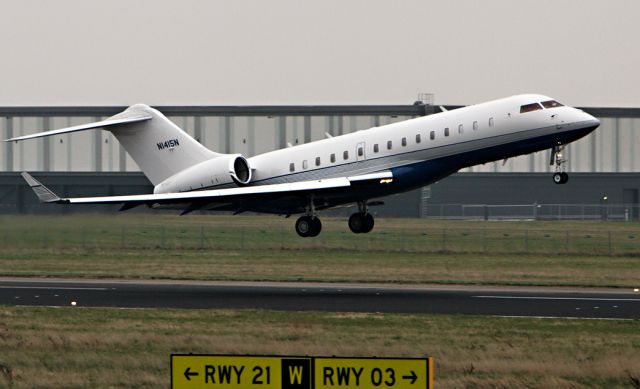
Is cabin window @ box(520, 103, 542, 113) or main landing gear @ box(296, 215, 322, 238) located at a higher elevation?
cabin window @ box(520, 103, 542, 113)

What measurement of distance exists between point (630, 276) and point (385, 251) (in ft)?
39.0

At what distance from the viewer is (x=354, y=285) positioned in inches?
1447

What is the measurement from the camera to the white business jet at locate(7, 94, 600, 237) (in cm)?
3553

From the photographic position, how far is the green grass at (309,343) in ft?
66.2

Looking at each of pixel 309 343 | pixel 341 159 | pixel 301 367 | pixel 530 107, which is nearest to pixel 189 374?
pixel 301 367

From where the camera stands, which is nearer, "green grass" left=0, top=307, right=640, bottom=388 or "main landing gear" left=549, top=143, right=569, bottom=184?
"green grass" left=0, top=307, right=640, bottom=388

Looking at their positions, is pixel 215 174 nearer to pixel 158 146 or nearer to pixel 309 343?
pixel 158 146

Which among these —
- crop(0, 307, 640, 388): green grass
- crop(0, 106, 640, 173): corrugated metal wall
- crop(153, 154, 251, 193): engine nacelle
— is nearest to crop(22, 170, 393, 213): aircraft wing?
crop(153, 154, 251, 193): engine nacelle

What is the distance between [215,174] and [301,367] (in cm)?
2954

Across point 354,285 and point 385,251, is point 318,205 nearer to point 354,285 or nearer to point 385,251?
point 354,285

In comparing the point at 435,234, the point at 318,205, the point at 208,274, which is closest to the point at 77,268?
the point at 208,274

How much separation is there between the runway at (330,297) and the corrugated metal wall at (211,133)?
42.0 m

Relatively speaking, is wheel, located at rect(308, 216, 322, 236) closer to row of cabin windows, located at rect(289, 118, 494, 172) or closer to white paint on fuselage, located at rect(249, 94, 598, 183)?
white paint on fuselage, located at rect(249, 94, 598, 183)

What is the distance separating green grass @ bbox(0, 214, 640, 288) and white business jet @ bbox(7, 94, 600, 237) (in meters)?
2.67
